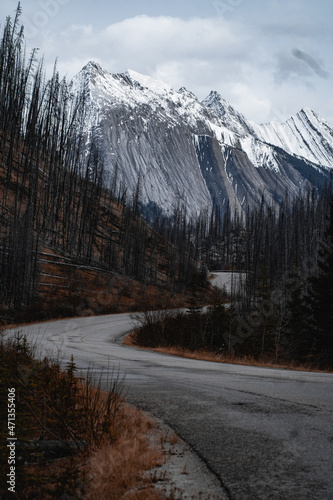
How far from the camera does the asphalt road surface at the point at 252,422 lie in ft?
11.4

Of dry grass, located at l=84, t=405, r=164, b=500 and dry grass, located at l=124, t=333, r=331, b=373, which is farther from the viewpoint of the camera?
dry grass, located at l=124, t=333, r=331, b=373

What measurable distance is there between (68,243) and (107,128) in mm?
110609

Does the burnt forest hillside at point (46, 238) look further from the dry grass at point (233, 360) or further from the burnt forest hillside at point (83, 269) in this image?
the dry grass at point (233, 360)

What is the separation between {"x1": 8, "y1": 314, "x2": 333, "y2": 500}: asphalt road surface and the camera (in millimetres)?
3488

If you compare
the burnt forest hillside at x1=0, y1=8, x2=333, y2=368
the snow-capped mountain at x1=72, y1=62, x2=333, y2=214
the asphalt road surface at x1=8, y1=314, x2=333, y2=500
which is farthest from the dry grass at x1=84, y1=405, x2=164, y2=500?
the snow-capped mountain at x1=72, y1=62, x2=333, y2=214

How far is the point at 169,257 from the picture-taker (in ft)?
222

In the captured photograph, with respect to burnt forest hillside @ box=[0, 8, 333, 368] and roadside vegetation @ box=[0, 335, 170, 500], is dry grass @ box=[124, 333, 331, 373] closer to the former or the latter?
burnt forest hillside @ box=[0, 8, 333, 368]

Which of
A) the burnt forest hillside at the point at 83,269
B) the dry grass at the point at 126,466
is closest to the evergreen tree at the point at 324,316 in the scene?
the burnt forest hillside at the point at 83,269

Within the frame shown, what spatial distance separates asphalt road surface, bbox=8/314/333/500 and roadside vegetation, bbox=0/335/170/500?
577 millimetres

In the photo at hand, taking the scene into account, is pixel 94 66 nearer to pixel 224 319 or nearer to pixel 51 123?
pixel 51 123

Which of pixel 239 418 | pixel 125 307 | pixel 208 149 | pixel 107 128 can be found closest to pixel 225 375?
pixel 239 418

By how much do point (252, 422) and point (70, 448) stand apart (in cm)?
220

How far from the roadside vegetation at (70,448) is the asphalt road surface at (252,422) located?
0.58 m

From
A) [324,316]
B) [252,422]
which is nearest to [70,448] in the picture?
[252,422]
